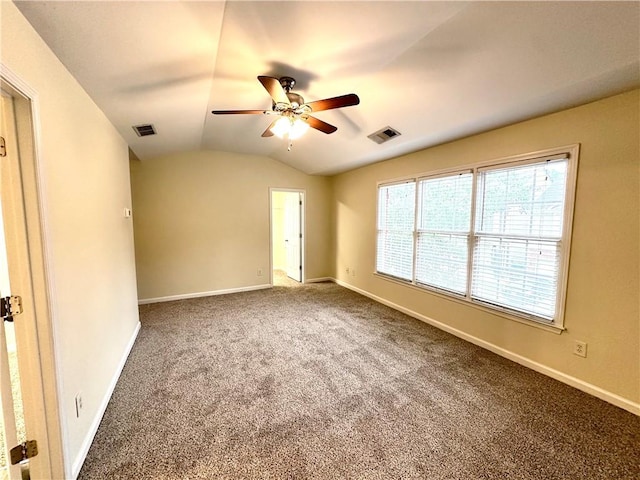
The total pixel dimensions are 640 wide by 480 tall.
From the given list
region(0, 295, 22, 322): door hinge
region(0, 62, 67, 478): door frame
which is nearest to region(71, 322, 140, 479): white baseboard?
region(0, 62, 67, 478): door frame

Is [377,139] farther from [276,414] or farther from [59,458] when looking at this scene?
[59,458]

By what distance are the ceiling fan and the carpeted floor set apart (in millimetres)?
2249

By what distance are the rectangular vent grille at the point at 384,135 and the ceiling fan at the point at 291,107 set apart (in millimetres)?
881

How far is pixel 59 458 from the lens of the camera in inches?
54.6

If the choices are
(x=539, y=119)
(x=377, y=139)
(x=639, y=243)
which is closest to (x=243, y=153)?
(x=377, y=139)

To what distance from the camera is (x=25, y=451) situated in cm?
137

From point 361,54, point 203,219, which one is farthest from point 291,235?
point 361,54

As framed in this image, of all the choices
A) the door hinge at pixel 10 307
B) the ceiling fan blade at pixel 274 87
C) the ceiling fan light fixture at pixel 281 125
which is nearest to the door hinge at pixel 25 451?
the door hinge at pixel 10 307

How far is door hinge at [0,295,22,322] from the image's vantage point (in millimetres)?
1238

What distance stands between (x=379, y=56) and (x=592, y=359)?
2975 millimetres

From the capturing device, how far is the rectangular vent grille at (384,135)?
10.3 feet

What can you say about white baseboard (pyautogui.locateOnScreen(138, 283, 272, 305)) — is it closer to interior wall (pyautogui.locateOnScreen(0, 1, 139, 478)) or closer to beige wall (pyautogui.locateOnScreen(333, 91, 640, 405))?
interior wall (pyautogui.locateOnScreen(0, 1, 139, 478))

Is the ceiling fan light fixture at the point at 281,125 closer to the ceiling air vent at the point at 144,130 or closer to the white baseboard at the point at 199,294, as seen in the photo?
the ceiling air vent at the point at 144,130

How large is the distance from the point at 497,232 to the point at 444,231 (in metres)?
0.65
